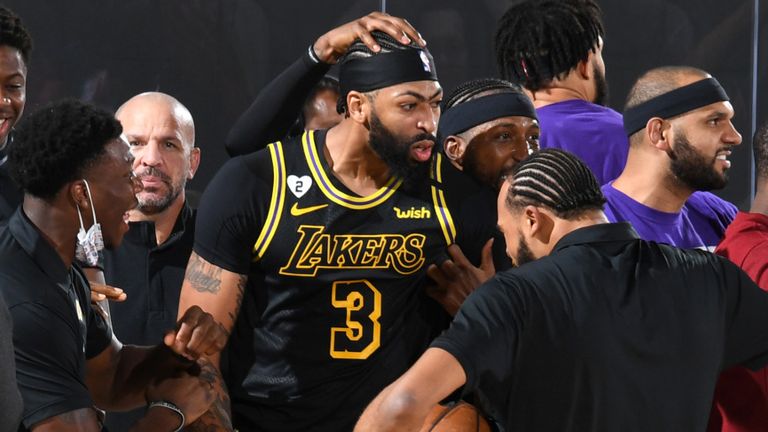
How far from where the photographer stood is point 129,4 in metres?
5.48

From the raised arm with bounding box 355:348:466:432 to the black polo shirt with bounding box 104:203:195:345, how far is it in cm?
167

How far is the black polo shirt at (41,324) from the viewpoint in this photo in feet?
7.98

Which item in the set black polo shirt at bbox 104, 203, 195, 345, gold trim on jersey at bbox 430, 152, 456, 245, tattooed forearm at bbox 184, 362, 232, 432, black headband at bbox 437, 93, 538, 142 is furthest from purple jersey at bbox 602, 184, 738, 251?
black polo shirt at bbox 104, 203, 195, 345

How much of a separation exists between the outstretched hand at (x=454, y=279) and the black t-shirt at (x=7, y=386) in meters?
1.53

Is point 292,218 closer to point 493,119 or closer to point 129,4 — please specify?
point 493,119

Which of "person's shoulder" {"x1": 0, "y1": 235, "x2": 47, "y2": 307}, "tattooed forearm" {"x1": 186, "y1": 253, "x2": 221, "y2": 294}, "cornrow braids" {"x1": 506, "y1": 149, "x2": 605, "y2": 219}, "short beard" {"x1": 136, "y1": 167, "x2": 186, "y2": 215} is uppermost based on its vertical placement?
"cornrow braids" {"x1": 506, "y1": 149, "x2": 605, "y2": 219}

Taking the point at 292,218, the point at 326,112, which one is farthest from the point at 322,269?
the point at 326,112

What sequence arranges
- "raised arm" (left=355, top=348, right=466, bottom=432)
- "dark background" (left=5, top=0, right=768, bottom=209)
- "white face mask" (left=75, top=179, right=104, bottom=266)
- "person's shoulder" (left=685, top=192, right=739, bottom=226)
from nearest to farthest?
1. "raised arm" (left=355, top=348, right=466, bottom=432)
2. "white face mask" (left=75, top=179, right=104, bottom=266)
3. "person's shoulder" (left=685, top=192, right=739, bottom=226)
4. "dark background" (left=5, top=0, right=768, bottom=209)

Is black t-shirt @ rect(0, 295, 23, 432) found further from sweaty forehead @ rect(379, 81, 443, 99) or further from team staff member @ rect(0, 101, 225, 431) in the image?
sweaty forehead @ rect(379, 81, 443, 99)

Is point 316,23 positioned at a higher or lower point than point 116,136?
lower

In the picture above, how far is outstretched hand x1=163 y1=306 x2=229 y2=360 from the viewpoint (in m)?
2.73

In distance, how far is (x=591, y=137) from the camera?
3654mm

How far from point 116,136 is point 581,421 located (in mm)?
1254

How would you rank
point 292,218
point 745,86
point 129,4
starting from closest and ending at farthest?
point 292,218 → point 129,4 → point 745,86
